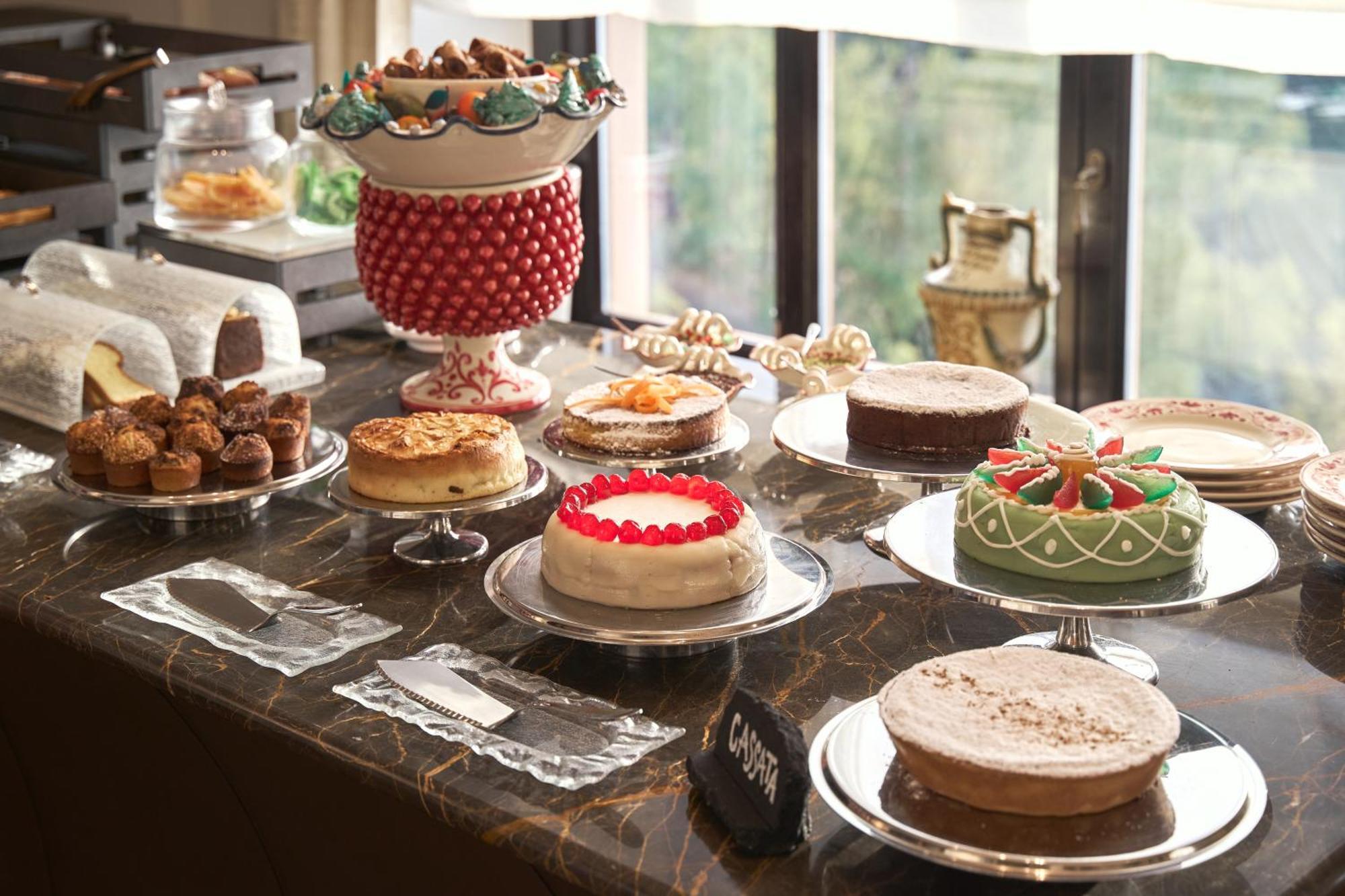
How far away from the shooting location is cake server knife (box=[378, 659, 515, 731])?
1.33 m

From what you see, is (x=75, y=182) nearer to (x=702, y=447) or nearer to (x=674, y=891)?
(x=702, y=447)

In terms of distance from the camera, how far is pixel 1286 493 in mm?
1716

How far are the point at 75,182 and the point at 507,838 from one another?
6.54ft

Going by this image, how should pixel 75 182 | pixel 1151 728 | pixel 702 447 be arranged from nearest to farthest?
pixel 1151 728 < pixel 702 447 < pixel 75 182

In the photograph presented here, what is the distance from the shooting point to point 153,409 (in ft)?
6.16

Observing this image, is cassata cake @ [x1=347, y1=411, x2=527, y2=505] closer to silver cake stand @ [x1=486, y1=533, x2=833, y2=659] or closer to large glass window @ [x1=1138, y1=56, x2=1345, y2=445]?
silver cake stand @ [x1=486, y1=533, x2=833, y2=659]

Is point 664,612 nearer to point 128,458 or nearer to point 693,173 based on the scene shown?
point 128,458

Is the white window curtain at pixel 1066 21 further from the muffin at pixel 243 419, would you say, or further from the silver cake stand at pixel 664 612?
the muffin at pixel 243 419

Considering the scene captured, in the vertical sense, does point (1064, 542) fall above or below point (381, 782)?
above

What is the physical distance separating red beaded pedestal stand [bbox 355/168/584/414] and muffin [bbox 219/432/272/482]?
38 centimetres

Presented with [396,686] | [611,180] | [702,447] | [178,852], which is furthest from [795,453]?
[611,180]

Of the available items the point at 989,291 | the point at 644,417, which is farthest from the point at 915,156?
the point at 644,417

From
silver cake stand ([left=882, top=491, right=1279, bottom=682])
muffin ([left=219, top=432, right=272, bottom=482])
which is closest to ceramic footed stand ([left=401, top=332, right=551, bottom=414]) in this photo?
muffin ([left=219, top=432, right=272, bottom=482])

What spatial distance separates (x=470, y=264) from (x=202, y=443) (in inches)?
17.6
